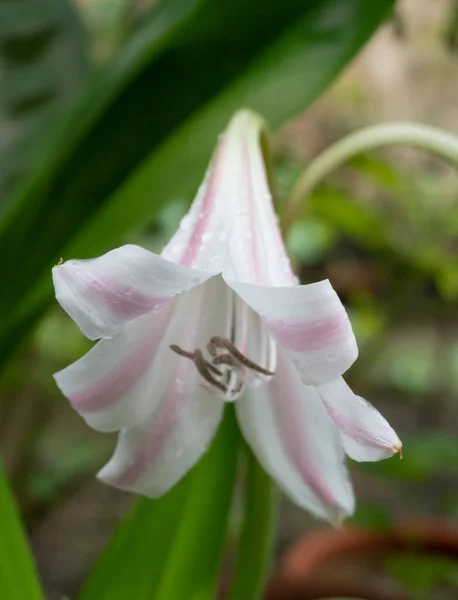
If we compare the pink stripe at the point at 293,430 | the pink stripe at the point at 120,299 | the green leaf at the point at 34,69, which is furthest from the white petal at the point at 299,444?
the green leaf at the point at 34,69

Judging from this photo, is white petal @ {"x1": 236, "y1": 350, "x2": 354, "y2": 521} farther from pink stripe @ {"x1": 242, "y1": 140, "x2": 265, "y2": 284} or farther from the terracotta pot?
the terracotta pot


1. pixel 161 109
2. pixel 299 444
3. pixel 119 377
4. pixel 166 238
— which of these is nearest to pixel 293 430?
pixel 299 444

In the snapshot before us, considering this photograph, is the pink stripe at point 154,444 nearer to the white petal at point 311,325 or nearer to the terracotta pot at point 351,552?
the white petal at point 311,325

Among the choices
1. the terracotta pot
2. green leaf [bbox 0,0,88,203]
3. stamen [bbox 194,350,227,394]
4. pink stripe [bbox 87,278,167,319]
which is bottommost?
the terracotta pot

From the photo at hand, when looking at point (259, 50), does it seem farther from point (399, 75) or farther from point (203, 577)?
point (399, 75)

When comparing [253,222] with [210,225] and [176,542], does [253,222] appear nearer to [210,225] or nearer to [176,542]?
[210,225]

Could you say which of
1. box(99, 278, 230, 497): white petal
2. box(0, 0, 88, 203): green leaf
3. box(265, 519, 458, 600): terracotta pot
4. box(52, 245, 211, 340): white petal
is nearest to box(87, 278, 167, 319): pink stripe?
box(52, 245, 211, 340): white petal

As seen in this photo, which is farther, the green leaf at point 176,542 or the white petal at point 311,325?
the green leaf at point 176,542
